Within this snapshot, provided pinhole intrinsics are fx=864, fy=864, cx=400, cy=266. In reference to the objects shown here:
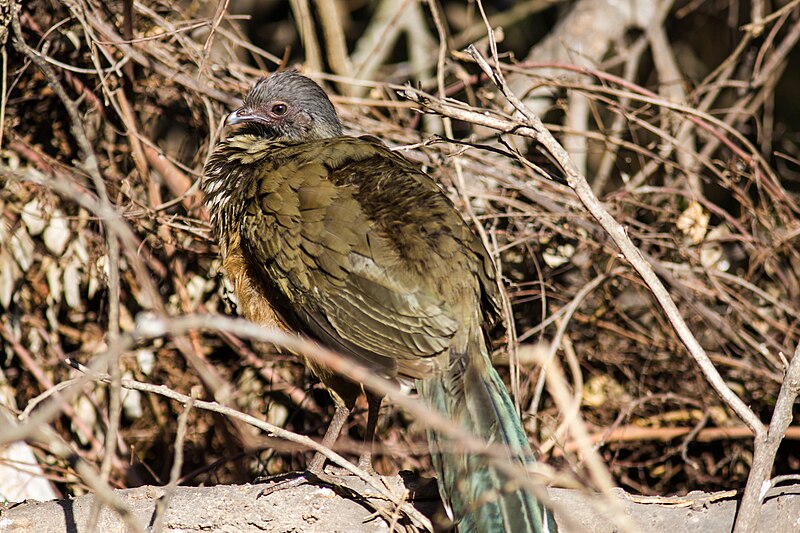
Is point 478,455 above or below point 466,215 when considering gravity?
below

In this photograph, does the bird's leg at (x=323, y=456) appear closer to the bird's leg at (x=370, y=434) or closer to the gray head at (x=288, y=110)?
the bird's leg at (x=370, y=434)

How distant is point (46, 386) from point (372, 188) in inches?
82.7

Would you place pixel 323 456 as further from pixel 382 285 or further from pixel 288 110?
pixel 288 110

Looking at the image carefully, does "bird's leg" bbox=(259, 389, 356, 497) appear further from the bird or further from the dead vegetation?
the dead vegetation

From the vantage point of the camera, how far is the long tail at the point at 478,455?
270cm

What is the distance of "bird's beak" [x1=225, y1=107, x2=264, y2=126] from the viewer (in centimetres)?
410

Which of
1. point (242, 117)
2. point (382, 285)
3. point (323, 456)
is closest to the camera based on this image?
point (382, 285)

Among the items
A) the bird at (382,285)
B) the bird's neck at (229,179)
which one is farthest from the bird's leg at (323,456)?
the bird's neck at (229,179)

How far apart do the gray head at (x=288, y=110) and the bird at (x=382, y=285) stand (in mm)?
414

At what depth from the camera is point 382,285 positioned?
3.23 metres

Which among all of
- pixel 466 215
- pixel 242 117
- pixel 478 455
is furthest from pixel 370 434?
pixel 242 117

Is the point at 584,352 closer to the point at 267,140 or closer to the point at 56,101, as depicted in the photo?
the point at 267,140

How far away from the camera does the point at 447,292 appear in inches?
128

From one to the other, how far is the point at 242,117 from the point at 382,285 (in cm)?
138
